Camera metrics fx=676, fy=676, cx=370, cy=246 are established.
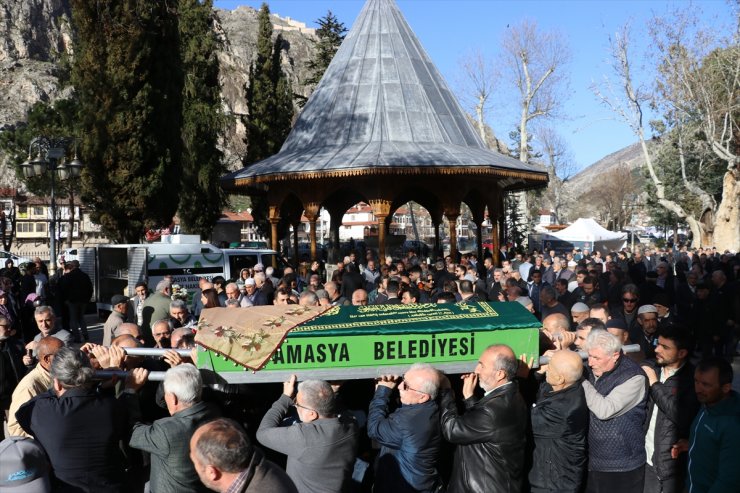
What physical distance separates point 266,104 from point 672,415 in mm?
32273

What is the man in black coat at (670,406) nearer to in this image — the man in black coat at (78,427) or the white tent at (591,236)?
the man in black coat at (78,427)

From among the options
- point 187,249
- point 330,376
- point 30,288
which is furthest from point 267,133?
point 330,376

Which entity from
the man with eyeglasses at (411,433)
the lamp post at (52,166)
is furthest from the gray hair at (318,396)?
the lamp post at (52,166)

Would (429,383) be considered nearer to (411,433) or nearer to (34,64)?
(411,433)

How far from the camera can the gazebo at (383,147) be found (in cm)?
1916

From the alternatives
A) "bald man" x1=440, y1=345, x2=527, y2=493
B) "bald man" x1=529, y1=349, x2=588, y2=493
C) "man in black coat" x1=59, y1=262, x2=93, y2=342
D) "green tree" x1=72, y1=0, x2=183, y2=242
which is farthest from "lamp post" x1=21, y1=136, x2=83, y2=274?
"bald man" x1=529, y1=349, x2=588, y2=493

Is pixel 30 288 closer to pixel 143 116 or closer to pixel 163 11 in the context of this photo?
pixel 143 116

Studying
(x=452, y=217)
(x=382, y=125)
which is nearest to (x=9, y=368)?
(x=452, y=217)

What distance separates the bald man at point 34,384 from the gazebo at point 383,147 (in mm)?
13685

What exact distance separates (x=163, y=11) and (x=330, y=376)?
20526 millimetres

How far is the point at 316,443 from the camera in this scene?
397cm

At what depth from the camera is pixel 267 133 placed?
113ft

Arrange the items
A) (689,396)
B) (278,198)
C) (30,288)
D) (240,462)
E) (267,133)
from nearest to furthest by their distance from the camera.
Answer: (240,462) < (689,396) < (30,288) < (278,198) < (267,133)

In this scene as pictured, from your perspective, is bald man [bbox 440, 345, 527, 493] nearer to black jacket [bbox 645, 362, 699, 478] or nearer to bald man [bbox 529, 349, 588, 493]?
bald man [bbox 529, 349, 588, 493]
